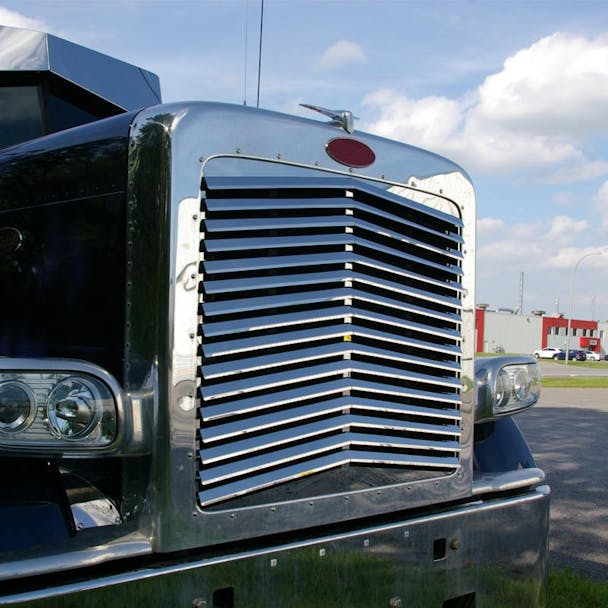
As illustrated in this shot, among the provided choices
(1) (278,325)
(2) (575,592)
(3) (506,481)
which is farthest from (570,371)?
(1) (278,325)

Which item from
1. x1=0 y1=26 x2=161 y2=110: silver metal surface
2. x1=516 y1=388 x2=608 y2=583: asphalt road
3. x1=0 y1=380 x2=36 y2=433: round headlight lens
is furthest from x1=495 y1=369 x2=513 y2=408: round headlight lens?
x1=0 y1=26 x2=161 y2=110: silver metal surface

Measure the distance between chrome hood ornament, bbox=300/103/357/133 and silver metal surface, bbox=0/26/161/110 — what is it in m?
1.35

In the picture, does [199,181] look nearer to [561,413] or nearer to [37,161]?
[37,161]

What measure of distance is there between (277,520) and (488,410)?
3.54 ft

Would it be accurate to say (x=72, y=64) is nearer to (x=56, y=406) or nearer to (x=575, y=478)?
(x=56, y=406)

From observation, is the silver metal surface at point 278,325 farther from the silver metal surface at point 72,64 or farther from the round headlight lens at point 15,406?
the silver metal surface at point 72,64

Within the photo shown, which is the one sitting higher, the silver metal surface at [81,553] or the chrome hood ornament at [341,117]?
the chrome hood ornament at [341,117]

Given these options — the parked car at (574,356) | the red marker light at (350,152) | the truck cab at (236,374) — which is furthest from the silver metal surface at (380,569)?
the parked car at (574,356)

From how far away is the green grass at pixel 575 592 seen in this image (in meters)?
4.12

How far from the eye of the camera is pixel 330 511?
8.27 ft

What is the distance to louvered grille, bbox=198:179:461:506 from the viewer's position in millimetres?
2305

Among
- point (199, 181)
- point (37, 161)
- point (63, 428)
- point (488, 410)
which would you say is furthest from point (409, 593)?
point (37, 161)

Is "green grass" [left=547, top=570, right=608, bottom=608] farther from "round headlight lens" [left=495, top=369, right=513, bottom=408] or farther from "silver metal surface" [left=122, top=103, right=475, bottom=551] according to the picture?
"silver metal surface" [left=122, top=103, right=475, bottom=551]

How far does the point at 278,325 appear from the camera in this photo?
7.82 ft
